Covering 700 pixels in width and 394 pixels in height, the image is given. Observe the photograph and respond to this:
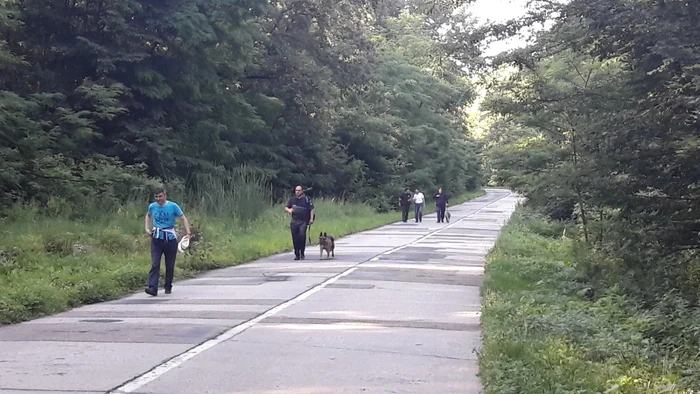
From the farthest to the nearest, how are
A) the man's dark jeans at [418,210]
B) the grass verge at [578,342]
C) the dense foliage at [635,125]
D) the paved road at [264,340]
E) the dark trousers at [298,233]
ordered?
the man's dark jeans at [418,210] < the dark trousers at [298,233] < the dense foliage at [635,125] < the paved road at [264,340] < the grass verge at [578,342]

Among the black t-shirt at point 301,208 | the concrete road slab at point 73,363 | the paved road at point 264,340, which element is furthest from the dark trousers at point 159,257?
the black t-shirt at point 301,208

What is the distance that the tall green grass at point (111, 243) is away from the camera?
1405cm

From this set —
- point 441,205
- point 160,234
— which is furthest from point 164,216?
point 441,205

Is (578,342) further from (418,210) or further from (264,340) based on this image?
(418,210)

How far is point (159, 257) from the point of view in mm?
15078

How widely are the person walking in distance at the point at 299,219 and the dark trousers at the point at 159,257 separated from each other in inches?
291

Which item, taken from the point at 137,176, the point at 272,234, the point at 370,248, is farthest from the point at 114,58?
the point at 370,248

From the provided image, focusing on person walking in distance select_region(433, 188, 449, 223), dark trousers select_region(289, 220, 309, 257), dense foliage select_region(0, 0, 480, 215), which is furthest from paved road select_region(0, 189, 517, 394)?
person walking in distance select_region(433, 188, 449, 223)

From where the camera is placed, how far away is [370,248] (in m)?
26.9

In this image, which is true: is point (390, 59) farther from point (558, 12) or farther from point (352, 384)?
point (352, 384)

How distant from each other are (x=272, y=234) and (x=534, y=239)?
8.79 metres

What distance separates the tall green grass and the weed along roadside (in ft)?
0.06

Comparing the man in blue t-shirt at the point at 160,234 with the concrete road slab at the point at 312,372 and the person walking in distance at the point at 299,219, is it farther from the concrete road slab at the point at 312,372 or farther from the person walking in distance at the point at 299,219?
the person walking in distance at the point at 299,219

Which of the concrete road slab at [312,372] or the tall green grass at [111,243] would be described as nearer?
the concrete road slab at [312,372]
